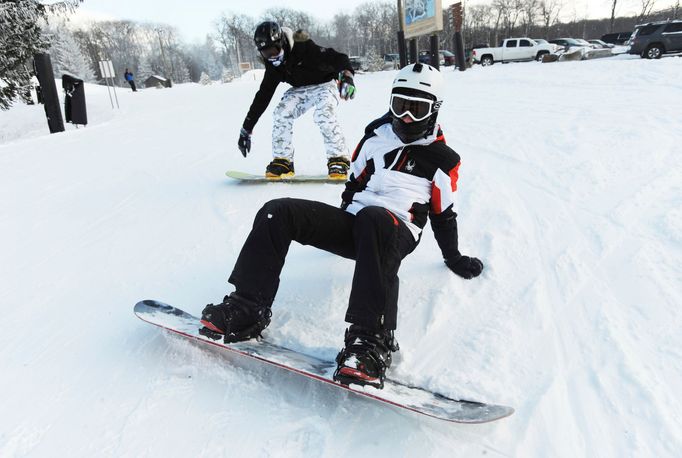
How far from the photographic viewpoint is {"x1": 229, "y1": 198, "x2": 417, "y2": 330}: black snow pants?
1.70 m

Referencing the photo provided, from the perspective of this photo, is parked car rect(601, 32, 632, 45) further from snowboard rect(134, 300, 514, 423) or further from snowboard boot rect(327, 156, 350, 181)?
snowboard rect(134, 300, 514, 423)

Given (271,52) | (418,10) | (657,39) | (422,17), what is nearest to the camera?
(271,52)

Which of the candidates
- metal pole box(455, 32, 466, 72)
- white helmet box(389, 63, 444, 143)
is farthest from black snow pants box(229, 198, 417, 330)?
metal pole box(455, 32, 466, 72)

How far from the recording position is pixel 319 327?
7.13 ft

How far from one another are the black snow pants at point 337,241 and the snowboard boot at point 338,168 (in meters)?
2.42

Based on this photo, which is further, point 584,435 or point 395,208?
point 395,208

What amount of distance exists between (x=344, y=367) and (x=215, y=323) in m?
0.58

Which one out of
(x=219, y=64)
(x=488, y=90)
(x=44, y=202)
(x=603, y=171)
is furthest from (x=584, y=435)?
(x=219, y=64)

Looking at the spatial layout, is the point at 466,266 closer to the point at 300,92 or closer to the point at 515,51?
the point at 300,92

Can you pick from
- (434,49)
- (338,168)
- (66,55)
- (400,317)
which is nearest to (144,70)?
(66,55)

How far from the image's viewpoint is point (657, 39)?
15.1 m

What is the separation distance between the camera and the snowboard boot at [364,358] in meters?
1.57

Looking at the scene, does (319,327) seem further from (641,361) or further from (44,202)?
(44,202)

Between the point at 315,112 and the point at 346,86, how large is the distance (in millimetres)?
449
